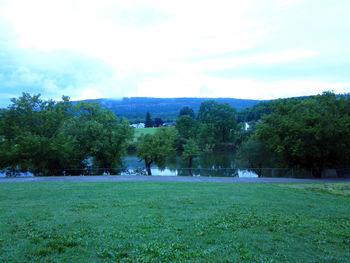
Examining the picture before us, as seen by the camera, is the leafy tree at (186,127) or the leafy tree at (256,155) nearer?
the leafy tree at (256,155)

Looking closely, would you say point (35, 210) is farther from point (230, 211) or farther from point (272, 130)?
point (272, 130)

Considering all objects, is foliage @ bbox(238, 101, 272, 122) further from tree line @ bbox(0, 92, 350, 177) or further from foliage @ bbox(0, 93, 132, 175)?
foliage @ bbox(0, 93, 132, 175)

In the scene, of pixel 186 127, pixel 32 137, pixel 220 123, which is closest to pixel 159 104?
pixel 220 123

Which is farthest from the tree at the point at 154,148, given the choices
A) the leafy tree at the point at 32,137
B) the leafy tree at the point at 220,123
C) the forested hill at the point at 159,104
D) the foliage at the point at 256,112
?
the forested hill at the point at 159,104

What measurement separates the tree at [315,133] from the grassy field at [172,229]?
1255cm

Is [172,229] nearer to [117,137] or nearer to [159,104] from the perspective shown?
[117,137]

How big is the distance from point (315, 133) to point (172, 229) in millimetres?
21511

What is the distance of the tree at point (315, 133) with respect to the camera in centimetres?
2452

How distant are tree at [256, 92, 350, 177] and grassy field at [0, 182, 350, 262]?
1255cm

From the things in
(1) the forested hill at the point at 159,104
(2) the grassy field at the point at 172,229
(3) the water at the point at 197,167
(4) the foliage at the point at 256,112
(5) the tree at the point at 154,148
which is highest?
(1) the forested hill at the point at 159,104

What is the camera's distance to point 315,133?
24844 mm

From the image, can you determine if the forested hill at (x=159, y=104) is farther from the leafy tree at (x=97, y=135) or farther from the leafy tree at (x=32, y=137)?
the leafy tree at (x=32, y=137)

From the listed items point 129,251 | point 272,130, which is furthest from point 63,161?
point 129,251

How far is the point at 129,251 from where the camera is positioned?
636 cm
